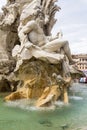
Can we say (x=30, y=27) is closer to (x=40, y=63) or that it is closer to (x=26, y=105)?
(x=40, y=63)

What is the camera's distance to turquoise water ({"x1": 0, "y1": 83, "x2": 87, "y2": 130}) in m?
7.10

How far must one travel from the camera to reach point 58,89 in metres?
10.5

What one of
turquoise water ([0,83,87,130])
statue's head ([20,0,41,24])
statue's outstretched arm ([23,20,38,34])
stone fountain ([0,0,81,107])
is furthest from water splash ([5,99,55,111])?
statue's head ([20,0,41,24])

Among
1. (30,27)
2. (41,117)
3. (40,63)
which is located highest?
(30,27)

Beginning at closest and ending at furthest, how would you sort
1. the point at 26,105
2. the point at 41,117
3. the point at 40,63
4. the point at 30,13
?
the point at 41,117 < the point at 26,105 < the point at 40,63 < the point at 30,13

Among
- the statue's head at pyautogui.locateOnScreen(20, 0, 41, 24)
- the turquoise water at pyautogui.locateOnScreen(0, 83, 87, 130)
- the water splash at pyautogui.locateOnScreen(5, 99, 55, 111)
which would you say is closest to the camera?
the turquoise water at pyautogui.locateOnScreen(0, 83, 87, 130)

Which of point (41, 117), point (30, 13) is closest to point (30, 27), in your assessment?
point (30, 13)

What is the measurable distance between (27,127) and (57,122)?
0.89 metres

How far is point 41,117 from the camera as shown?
8328 millimetres

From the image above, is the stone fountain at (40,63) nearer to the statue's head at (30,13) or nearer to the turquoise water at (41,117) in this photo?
the statue's head at (30,13)

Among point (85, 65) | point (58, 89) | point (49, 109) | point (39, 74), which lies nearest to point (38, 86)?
point (39, 74)

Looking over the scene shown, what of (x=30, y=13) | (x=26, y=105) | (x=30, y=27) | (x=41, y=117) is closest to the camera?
(x=41, y=117)

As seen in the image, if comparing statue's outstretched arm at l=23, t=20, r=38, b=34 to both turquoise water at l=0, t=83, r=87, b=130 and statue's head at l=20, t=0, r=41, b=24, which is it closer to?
statue's head at l=20, t=0, r=41, b=24

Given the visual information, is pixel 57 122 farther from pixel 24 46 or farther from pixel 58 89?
pixel 24 46
